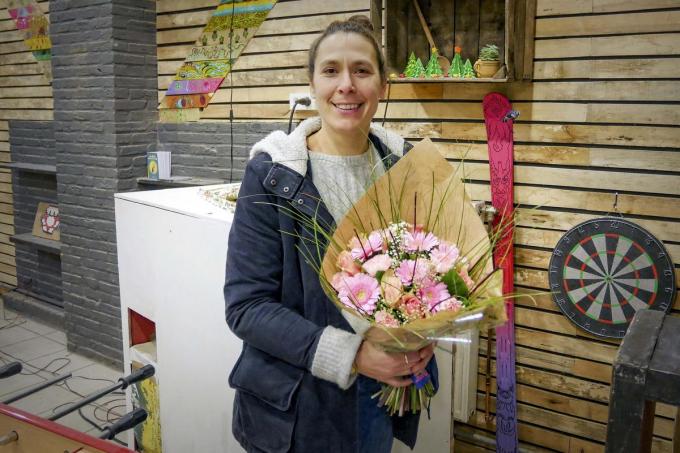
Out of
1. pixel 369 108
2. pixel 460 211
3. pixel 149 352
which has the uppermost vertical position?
pixel 369 108

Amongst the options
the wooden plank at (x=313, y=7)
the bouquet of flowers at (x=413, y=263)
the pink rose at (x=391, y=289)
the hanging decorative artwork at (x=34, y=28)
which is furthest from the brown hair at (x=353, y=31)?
the hanging decorative artwork at (x=34, y=28)

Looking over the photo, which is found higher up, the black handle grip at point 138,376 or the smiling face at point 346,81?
the smiling face at point 346,81

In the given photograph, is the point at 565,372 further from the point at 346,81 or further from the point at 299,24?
the point at 299,24

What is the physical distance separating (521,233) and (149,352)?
79.0 inches

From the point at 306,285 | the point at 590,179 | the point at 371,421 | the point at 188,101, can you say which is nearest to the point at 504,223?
the point at 590,179

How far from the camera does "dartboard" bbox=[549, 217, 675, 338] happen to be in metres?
2.80

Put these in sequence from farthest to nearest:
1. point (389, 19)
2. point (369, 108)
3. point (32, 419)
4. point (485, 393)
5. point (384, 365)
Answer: point (485, 393), point (389, 19), point (369, 108), point (384, 365), point (32, 419)

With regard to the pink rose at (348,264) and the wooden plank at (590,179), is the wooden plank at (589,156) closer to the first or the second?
the wooden plank at (590,179)

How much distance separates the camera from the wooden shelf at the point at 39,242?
5605 millimetres

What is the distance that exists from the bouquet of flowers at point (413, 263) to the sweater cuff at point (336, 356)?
86 mm

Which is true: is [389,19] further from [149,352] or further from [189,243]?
[149,352]

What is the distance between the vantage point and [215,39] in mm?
4262

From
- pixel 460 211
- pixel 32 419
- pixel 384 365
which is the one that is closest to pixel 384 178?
pixel 460 211

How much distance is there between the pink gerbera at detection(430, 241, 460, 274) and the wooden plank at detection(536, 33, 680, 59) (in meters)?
2.03
